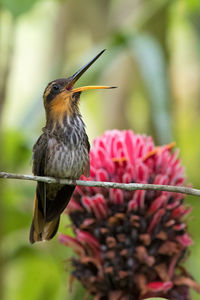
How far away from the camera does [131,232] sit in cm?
191

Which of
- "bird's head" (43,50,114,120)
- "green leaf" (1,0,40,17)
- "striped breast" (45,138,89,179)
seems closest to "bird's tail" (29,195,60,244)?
"striped breast" (45,138,89,179)

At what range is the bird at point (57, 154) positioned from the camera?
200 cm

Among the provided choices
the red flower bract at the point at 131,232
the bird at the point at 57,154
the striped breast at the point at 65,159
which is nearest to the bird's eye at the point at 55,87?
the bird at the point at 57,154

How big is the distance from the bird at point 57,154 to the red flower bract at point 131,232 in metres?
0.06

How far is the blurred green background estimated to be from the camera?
8.27ft

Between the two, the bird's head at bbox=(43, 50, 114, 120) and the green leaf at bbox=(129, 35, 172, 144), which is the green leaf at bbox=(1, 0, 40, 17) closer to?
the bird's head at bbox=(43, 50, 114, 120)

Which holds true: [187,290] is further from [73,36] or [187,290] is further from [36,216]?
[73,36]

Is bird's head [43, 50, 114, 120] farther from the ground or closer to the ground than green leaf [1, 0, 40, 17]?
closer to the ground

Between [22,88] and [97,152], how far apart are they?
4.23 m

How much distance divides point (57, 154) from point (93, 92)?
1.85 metres

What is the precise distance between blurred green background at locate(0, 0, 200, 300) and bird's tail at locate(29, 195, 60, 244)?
0.17 meters

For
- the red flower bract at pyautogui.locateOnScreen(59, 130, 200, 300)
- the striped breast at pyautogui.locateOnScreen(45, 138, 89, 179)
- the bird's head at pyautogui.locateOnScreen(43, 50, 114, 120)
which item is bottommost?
the red flower bract at pyautogui.locateOnScreen(59, 130, 200, 300)

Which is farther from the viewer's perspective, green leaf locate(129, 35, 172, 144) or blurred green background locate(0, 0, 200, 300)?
blurred green background locate(0, 0, 200, 300)

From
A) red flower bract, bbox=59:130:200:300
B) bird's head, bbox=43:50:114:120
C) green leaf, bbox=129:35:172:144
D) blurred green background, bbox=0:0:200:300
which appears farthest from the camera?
blurred green background, bbox=0:0:200:300
